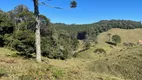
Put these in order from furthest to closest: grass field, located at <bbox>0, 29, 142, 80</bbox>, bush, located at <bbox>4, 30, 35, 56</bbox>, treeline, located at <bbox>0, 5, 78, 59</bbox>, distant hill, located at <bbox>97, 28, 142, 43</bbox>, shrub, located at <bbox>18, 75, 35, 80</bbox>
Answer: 1. distant hill, located at <bbox>97, 28, 142, 43</bbox>
2. treeline, located at <bbox>0, 5, 78, 59</bbox>
3. bush, located at <bbox>4, 30, 35, 56</bbox>
4. grass field, located at <bbox>0, 29, 142, 80</bbox>
5. shrub, located at <bbox>18, 75, 35, 80</bbox>

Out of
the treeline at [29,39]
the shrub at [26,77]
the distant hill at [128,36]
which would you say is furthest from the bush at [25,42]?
the distant hill at [128,36]

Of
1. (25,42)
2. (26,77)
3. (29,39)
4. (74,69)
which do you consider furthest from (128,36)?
(26,77)

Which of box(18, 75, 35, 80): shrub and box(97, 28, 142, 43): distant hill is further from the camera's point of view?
box(97, 28, 142, 43): distant hill

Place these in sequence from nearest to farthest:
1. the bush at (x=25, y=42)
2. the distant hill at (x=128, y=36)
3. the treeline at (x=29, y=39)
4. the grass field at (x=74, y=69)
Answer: the grass field at (x=74, y=69) < the bush at (x=25, y=42) < the treeline at (x=29, y=39) < the distant hill at (x=128, y=36)

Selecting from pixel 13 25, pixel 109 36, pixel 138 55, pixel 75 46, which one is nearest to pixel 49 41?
pixel 13 25

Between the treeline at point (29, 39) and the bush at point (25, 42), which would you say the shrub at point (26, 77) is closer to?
the treeline at point (29, 39)

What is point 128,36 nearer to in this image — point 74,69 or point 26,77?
point 74,69

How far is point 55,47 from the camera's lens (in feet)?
121

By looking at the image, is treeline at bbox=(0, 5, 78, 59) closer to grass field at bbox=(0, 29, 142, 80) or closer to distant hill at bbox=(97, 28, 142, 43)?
grass field at bbox=(0, 29, 142, 80)

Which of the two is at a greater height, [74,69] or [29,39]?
[29,39]

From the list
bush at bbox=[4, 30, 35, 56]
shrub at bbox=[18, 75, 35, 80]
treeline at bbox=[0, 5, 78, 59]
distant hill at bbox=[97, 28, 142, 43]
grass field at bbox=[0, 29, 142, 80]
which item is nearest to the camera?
shrub at bbox=[18, 75, 35, 80]

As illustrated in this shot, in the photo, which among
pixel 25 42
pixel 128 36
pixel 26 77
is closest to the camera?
pixel 26 77

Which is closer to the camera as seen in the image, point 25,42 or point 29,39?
point 29,39

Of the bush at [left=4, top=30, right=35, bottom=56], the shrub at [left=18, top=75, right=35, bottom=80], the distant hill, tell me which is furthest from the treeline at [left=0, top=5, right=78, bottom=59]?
the distant hill
